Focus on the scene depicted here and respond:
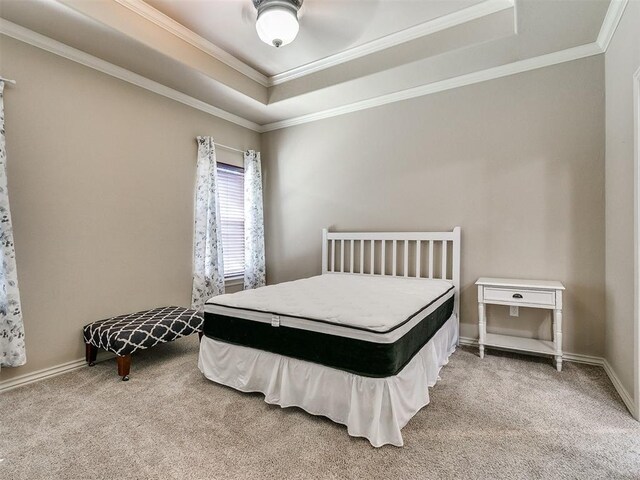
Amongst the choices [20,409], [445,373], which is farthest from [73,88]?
[445,373]

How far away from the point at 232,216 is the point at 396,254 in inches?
82.3

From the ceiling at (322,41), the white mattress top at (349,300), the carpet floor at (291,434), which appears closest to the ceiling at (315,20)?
the ceiling at (322,41)

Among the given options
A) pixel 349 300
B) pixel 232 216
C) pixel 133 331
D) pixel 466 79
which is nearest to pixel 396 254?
pixel 349 300

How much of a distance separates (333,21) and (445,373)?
2.91 meters

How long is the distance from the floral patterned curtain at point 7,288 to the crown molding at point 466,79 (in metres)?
2.90

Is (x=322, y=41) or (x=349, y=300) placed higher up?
(x=322, y=41)

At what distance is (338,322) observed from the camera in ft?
5.76

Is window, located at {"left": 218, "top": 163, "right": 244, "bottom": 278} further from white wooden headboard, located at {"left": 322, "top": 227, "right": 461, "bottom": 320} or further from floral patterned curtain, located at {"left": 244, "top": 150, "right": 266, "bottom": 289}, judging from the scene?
white wooden headboard, located at {"left": 322, "top": 227, "right": 461, "bottom": 320}

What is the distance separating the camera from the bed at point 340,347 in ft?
5.33

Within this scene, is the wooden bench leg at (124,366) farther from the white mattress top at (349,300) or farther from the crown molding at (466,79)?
the crown molding at (466,79)

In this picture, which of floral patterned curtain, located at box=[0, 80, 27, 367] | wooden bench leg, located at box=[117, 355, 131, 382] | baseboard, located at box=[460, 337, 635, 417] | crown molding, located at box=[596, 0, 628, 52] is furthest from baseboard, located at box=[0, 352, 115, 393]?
crown molding, located at box=[596, 0, 628, 52]

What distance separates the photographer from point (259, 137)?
449cm

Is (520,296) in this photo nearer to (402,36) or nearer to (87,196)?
(402,36)

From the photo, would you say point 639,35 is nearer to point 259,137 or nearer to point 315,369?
point 315,369
